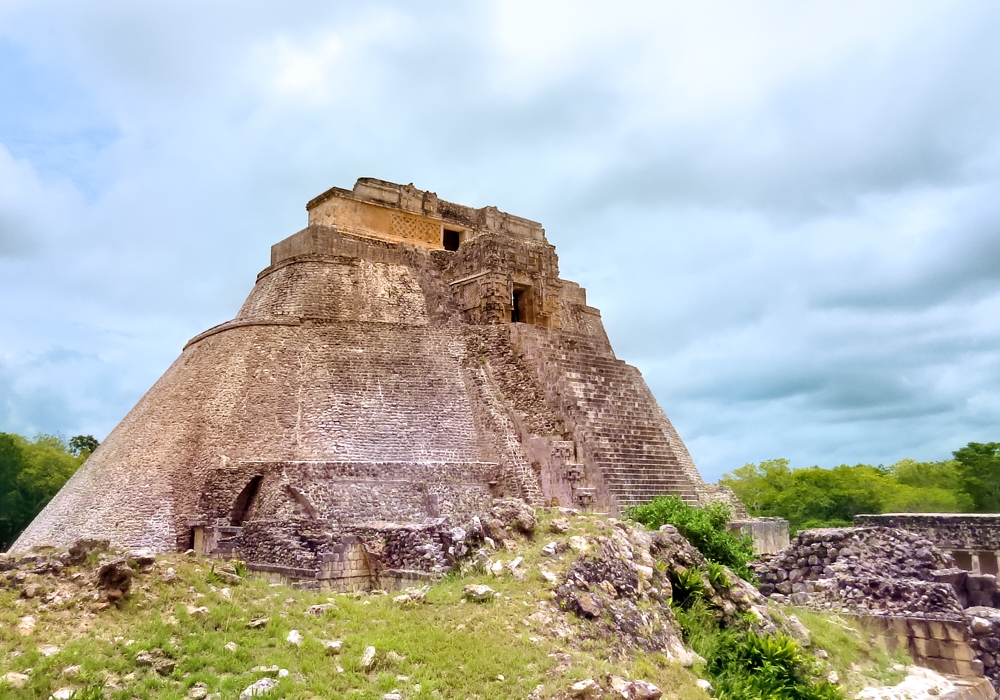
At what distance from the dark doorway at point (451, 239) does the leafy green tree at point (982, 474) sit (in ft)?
77.8

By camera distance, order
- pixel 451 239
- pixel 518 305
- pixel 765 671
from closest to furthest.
→ pixel 765 671 → pixel 518 305 → pixel 451 239

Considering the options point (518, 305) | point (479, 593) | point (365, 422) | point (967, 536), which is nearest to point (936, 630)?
point (479, 593)

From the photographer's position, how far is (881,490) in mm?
35625

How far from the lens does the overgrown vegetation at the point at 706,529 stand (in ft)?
36.8

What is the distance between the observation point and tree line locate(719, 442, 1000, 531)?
99.6 ft

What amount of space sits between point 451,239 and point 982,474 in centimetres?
2418

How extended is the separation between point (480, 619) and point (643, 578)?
2.32 metres

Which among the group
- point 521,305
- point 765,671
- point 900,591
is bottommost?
point 765,671

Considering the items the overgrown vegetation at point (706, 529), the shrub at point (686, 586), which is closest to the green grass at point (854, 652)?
the shrub at point (686, 586)

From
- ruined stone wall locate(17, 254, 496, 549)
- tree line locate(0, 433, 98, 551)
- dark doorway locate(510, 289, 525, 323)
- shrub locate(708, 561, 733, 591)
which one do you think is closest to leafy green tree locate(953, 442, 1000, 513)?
dark doorway locate(510, 289, 525, 323)

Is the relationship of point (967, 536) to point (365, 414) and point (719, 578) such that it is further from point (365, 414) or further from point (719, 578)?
point (365, 414)

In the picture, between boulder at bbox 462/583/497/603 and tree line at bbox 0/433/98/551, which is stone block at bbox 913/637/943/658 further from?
tree line at bbox 0/433/98/551

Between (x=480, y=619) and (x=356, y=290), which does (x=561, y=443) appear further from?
(x=480, y=619)

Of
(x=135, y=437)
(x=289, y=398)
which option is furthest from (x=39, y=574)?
(x=135, y=437)
